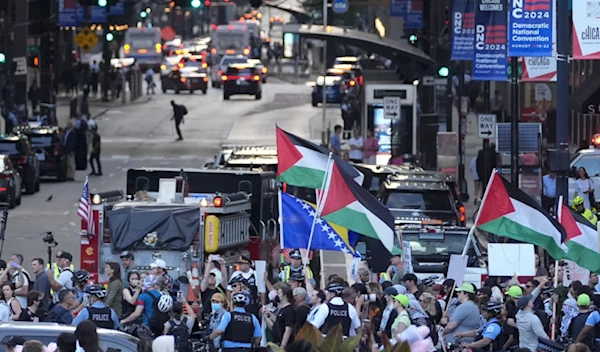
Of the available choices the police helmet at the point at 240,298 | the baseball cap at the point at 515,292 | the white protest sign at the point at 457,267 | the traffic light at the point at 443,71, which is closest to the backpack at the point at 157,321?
the police helmet at the point at 240,298

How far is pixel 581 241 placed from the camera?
54.5ft

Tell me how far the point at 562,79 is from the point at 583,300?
580 cm

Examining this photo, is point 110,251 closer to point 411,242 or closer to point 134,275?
point 134,275

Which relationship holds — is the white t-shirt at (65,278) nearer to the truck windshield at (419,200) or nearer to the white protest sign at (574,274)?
the white protest sign at (574,274)

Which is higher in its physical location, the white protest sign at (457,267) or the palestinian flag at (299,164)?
the palestinian flag at (299,164)

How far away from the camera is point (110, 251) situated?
19.2 m

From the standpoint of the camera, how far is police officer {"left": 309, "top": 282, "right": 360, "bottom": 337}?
13891mm

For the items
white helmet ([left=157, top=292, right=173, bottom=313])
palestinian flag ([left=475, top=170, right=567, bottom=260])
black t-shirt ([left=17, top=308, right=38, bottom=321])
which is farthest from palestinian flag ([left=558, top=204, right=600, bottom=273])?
black t-shirt ([left=17, top=308, right=38, bottom=321])

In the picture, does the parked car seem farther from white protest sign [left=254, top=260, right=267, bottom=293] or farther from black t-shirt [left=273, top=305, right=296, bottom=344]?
white protest sign [left=254, top=260, right=267, bottom=293]

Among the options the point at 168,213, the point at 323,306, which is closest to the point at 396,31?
the point at 168,213

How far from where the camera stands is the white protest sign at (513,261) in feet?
55.7

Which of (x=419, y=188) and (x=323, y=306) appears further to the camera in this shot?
(x=419, y=188)

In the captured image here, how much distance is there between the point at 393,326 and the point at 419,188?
1086 cm

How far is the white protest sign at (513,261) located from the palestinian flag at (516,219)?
741 mm
